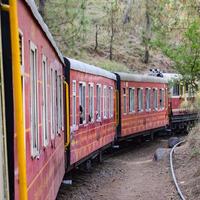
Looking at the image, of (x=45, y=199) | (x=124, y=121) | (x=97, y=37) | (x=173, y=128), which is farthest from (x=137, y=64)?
(x=45, y=199)

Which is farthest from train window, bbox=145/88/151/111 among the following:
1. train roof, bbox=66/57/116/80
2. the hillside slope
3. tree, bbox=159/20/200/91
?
the hillside slope

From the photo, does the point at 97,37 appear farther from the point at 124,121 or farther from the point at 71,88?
the point at 71,88

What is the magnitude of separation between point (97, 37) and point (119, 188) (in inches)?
1350

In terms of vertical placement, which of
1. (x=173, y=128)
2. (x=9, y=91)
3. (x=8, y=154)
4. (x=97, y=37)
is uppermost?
→ (x=97, y=37)

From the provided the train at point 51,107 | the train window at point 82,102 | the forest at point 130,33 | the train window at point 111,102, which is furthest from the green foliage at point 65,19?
the train window at point 82,102

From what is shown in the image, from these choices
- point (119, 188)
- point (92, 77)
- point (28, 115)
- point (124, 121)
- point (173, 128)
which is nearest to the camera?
point (28, 115)

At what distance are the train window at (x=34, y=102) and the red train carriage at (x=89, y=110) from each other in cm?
633

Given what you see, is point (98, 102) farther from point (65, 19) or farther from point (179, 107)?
point (65, 19)

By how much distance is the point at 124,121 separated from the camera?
21.4 m

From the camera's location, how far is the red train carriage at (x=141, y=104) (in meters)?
21.2

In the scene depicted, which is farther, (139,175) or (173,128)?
(173,128)

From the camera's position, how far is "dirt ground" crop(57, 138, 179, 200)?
12.4 m

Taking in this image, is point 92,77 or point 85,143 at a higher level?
point 92,77

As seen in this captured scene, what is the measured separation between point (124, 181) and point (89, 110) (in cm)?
214
